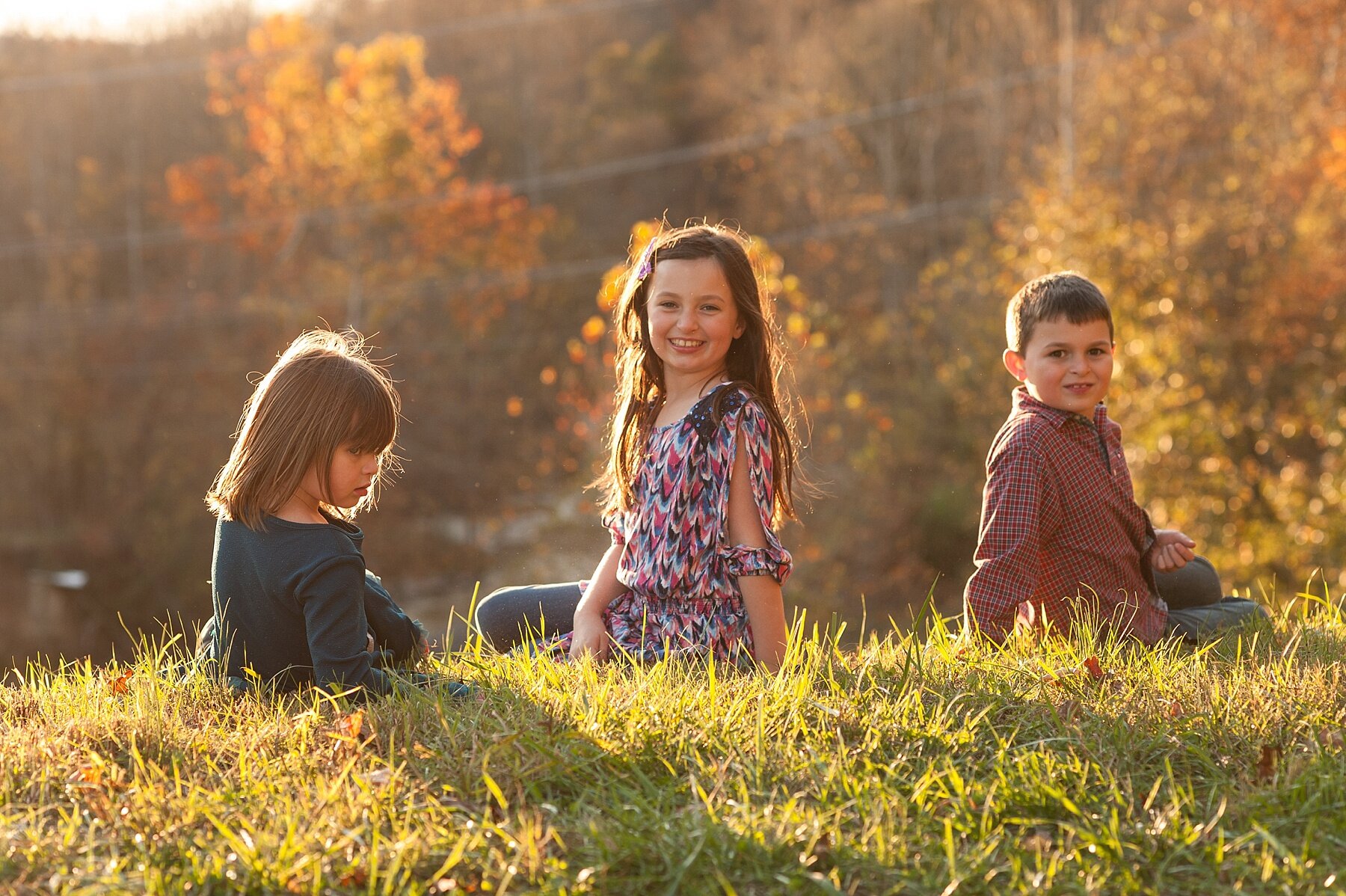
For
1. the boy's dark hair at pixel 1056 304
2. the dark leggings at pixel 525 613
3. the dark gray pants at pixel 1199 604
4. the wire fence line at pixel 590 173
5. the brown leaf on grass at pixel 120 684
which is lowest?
the dark gray pants at pixel 1199 604

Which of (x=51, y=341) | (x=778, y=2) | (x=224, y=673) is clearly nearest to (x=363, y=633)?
(x=224, y=673)

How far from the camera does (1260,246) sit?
10.4m

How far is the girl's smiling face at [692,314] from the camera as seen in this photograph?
367 centimetres

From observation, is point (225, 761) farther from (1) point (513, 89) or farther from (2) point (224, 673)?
(1) point (513, 89)

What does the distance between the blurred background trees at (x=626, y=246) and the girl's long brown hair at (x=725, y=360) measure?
484 cm

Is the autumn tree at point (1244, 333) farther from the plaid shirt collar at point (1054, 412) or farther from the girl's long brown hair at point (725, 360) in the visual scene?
the girl's long brown hair at point (725, 360)

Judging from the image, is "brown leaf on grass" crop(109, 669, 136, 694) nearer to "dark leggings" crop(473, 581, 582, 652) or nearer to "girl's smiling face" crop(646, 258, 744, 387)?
"dark leggings" crop(473, 581, 582, 652)

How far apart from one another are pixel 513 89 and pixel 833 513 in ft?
69.7

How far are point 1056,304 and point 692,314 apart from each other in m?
1.03

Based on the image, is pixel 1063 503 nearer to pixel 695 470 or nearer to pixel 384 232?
pixel 695 470

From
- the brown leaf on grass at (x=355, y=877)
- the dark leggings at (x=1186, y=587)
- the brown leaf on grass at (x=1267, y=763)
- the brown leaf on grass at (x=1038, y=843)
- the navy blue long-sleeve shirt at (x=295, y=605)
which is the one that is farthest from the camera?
the dark leggings at (x=1186, y=587)

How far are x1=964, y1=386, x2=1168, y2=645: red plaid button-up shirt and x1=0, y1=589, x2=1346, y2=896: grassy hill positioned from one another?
43 centimetres

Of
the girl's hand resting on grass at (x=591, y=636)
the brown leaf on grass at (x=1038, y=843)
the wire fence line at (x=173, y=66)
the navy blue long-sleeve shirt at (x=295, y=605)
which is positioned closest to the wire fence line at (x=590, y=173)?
the wire fence line at (x=173, y=66)

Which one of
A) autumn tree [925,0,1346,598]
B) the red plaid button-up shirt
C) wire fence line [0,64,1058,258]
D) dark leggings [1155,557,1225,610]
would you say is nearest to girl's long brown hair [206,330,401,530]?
the red plaid button-up shirt
